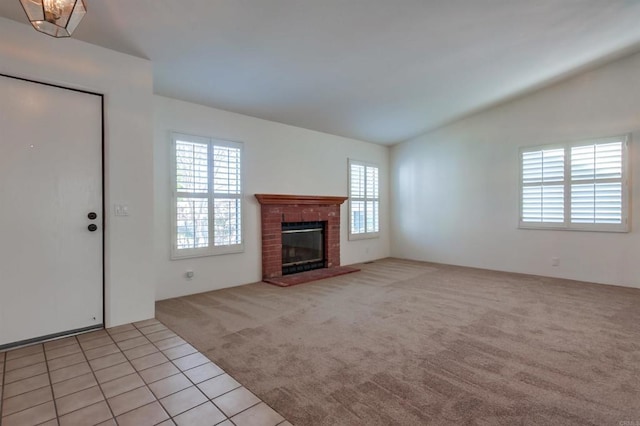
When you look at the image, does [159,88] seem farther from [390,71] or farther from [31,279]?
[390,71]

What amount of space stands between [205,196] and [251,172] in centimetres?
84

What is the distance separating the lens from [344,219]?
21.0 ft

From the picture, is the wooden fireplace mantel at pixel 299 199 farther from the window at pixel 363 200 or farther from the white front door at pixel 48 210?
the white front door at pixel 48 210

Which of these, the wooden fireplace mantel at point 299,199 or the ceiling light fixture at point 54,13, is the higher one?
the ceiling light fixture at point 54,13

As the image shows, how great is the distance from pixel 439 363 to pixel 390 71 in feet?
10.8

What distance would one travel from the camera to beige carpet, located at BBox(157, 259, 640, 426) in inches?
71.3

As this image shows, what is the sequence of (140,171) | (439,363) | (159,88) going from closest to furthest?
(439,363) < (140,171) < (159,88)

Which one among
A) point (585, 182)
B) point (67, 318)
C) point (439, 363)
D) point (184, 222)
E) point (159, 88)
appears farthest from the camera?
point (585, 182)

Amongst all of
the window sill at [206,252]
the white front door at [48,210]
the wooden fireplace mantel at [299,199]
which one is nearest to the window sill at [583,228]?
the wooden fireplace mantel at [299,199]

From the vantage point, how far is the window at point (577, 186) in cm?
452

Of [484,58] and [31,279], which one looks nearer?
[31,279]

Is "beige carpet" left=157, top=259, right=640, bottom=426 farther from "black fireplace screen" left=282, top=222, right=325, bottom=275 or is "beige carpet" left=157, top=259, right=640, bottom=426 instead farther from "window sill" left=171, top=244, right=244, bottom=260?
"black fireplace screen" left=282, top=222, right=325, bottom=275

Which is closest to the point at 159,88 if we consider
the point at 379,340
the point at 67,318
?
the point at 67,318

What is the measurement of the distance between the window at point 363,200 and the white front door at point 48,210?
14.7 ft
